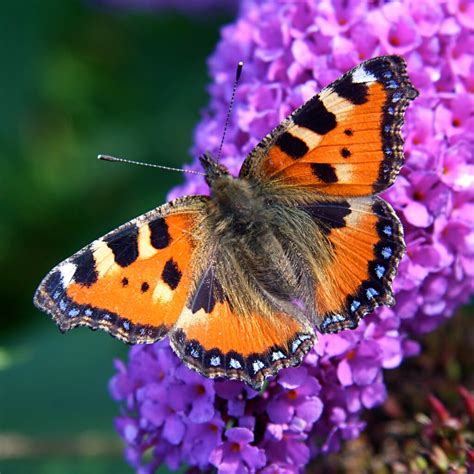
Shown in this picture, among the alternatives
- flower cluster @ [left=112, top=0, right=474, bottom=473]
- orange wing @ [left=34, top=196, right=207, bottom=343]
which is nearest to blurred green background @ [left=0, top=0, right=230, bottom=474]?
flower cluster @ [left=112, top=0, right=474, bottom=473]

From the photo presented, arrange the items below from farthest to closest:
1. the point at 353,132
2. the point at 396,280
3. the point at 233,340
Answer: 1. the point at 396,280
2. the point at 353,132
3. the point at 233,340

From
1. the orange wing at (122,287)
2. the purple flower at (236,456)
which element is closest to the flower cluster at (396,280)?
the purple flower at (236,456)

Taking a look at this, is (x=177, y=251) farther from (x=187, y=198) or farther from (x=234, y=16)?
(x=234, y=16)

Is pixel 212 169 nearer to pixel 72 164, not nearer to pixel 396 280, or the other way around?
pixel 396 280

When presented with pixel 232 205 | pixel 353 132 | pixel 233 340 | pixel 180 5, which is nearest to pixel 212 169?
pixel 232 205

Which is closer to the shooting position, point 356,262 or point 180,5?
point 356,262

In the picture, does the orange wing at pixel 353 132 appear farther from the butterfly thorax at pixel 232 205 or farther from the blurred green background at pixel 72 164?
the blurred green background at pixel 72 164
